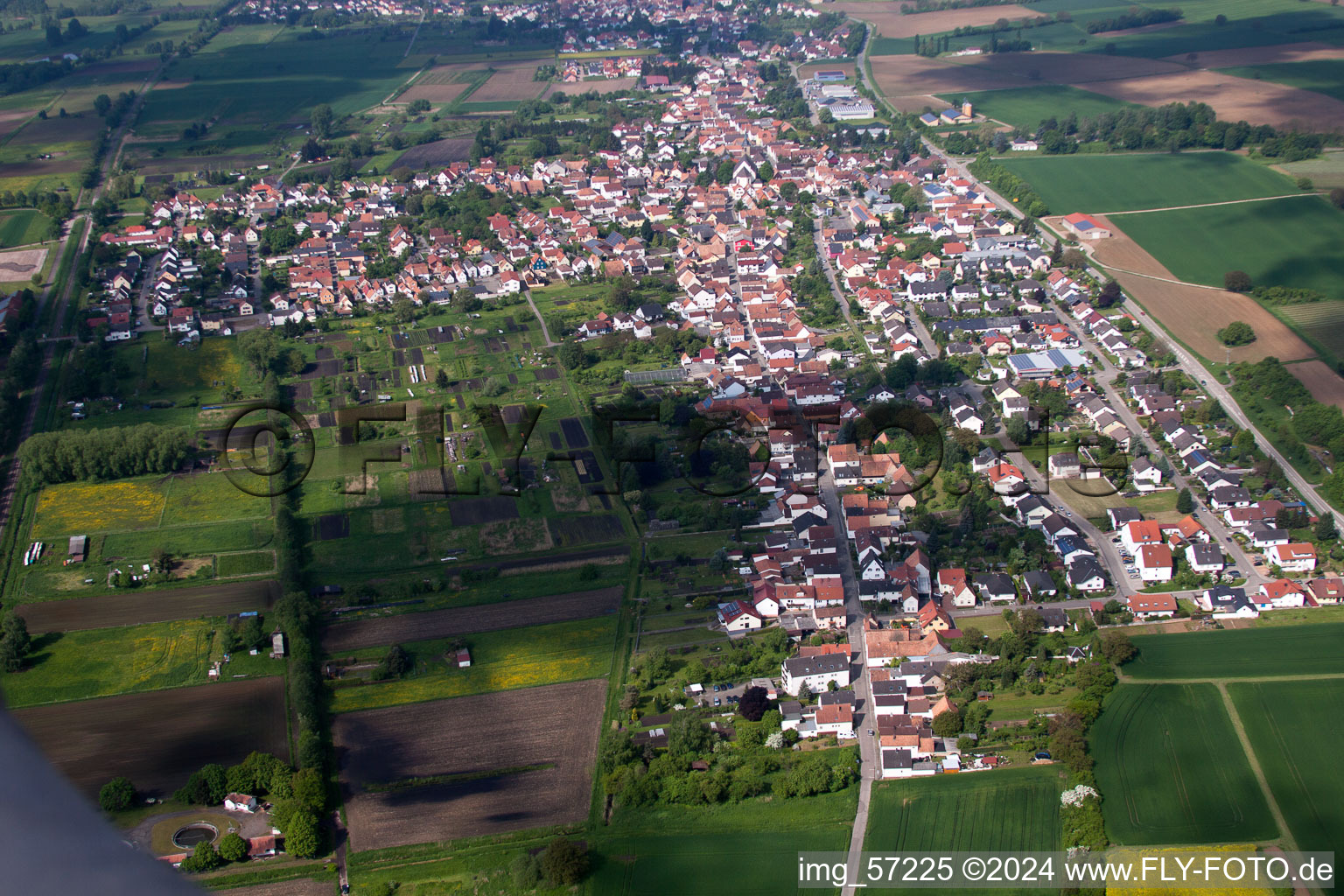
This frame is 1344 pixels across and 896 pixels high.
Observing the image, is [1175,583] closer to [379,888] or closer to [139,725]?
[379,888]

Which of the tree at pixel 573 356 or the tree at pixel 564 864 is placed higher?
the tree at pixel 573 356

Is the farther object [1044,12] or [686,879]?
[1044,12]

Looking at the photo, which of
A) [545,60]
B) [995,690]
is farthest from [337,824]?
[545,60]

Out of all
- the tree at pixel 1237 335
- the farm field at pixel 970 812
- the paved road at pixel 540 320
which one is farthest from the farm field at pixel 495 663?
the tree at pixel 1237 335

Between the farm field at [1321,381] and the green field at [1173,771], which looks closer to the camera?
the green field at [1173,771]

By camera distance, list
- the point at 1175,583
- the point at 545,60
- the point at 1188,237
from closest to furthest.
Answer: the point at 1175,583 < the point at 1188,237 < the point at 545,60

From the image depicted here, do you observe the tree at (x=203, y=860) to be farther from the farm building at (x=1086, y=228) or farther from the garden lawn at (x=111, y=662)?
the farm building at (x=1086, y=228)

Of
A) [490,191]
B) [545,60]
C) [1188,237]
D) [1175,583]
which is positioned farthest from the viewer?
[545,60]

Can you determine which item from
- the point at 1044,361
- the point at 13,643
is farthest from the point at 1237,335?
the point at 13,643
